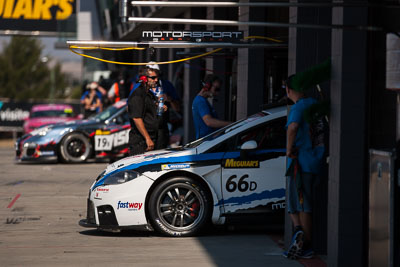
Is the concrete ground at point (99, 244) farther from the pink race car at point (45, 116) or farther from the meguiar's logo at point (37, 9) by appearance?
→ the meguiar's logo at point (37, 9)

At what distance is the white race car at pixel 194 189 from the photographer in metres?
9.95

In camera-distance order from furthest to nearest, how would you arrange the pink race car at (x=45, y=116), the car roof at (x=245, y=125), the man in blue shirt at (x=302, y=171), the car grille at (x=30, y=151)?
the pink race car at (x=45, y=116) < the car grille at (x=30, y=151) < the car roof at (x=245, y=125) < the man in blue shirt at (x=302, y=171)

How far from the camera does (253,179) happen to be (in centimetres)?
1001

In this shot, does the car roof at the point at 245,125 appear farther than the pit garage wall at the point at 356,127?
Yes

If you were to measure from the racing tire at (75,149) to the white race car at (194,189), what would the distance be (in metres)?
11.2

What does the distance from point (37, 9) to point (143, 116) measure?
112 ft

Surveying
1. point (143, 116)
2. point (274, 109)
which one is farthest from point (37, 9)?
point (274, 109)

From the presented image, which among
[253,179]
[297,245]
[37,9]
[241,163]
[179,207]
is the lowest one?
[297,245]

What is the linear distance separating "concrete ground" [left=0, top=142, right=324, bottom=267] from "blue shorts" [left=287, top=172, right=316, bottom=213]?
19.8 inches

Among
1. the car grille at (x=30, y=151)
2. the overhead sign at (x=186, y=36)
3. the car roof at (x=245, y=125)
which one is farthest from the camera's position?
the car grille at (x=30, y=151)

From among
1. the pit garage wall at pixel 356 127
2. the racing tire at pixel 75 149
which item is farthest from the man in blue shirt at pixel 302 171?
the racing tire at pixel 75 149

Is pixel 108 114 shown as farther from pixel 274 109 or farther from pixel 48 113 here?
pixel 48 113

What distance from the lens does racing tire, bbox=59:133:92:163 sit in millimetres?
21188

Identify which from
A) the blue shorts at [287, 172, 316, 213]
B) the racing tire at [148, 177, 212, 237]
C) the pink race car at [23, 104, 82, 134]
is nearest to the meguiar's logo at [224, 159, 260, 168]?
the racing tire at [148, 177, 212, 237]
